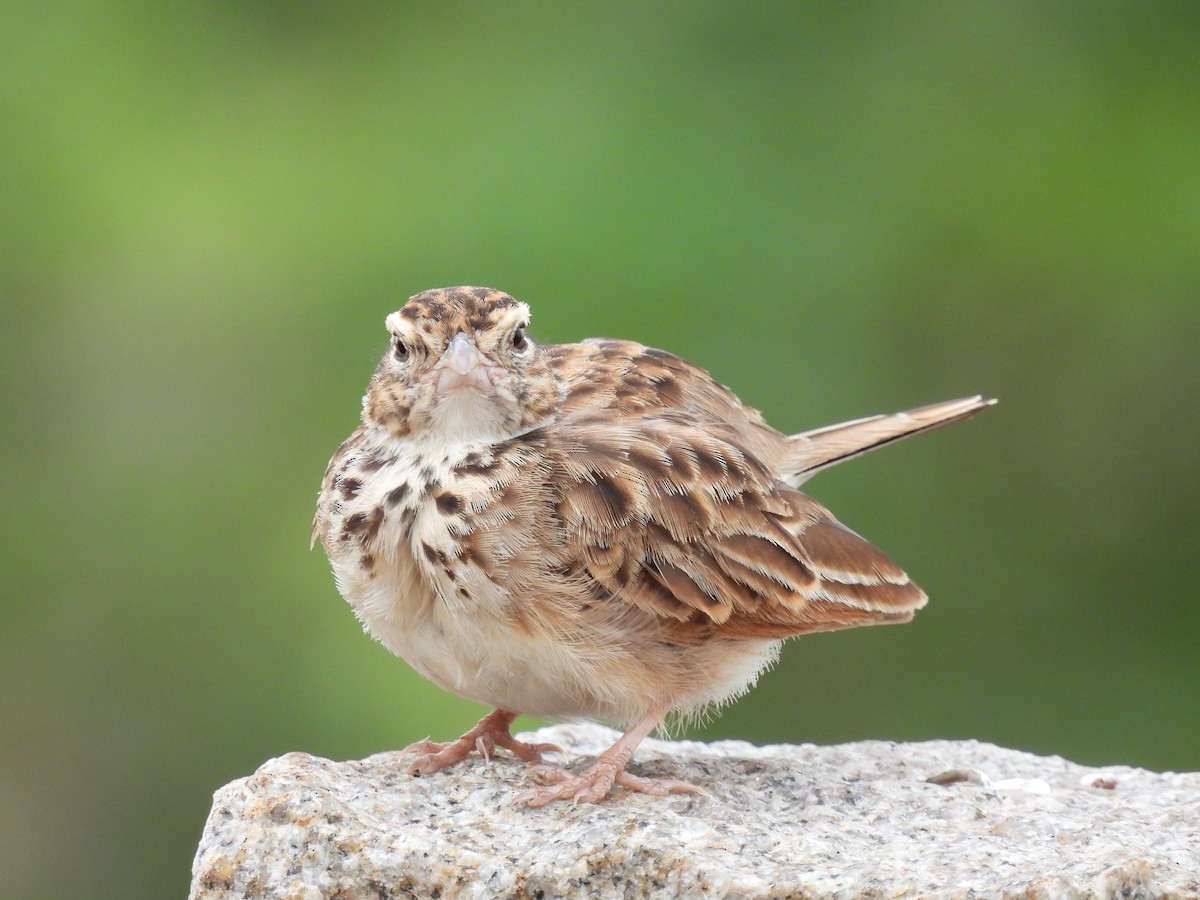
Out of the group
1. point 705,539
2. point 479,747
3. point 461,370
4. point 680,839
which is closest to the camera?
point 680,839

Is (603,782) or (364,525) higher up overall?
(364,525)

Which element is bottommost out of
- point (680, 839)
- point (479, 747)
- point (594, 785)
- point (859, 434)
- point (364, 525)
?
point (680, 839)

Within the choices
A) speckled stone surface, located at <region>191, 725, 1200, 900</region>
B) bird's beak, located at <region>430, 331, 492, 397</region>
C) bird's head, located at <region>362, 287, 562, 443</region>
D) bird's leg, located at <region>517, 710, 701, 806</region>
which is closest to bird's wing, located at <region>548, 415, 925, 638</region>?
bird's head, located at <region>362, 287, 562, 443</region>

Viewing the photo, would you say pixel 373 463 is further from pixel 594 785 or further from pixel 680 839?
pixel 680 839

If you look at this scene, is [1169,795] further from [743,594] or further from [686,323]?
[686,323]

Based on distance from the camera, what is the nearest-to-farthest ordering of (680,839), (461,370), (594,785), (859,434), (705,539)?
1. (680,839)
2. (594,785)
3. (461,370)
4. (705,539)
5. (859,434)

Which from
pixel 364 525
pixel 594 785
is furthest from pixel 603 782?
pixel 364 525

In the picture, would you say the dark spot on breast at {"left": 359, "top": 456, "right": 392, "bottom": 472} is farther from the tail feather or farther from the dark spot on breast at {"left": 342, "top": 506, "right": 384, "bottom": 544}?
the tail feather
